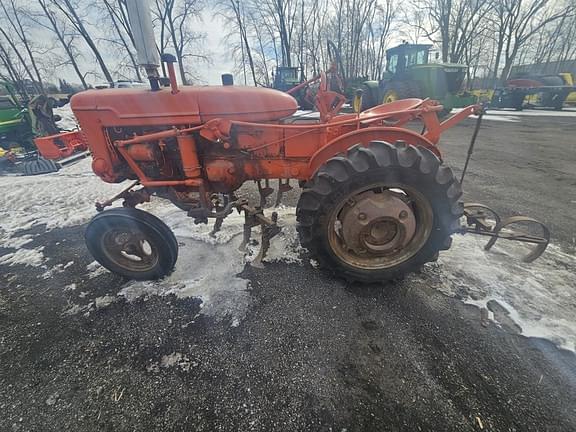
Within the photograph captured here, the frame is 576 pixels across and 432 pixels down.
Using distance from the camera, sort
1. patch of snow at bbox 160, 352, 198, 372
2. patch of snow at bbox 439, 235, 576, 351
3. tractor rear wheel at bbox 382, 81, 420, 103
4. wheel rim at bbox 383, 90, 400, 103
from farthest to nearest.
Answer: wheel rim at bbox 383, 90, 400, 103 < tractor rear wheel at bbox 382, 81, 420, 103 < patch of snow at bbox 439, 235, 576, 351 < patch of snow at bbox 160, 352, 198, 372

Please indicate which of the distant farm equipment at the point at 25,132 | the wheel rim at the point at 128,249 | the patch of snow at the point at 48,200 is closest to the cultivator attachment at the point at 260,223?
the wheel rim at the point at 128,249

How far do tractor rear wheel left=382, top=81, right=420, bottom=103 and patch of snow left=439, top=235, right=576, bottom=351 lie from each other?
12029 millimetres

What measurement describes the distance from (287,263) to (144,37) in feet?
7.41

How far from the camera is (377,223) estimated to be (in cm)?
227

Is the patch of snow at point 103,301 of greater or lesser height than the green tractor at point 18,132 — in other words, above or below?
below

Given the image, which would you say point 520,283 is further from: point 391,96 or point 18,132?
point 391,96

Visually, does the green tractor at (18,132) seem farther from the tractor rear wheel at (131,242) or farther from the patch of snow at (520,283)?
the patch of snow at (520,283)

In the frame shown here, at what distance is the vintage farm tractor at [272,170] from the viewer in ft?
6.83

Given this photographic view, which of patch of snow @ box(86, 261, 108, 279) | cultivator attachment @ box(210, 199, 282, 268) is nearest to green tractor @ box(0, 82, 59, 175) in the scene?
patch of snow @ box(86, 261, 108, 279)

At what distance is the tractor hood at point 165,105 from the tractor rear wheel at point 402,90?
42.1ft

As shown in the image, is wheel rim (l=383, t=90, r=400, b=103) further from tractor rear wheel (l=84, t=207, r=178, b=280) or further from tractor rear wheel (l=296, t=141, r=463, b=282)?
tractor rear wheel (l=84, t=207, r=178, b=280)

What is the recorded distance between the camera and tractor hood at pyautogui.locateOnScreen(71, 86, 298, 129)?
88.6 inches

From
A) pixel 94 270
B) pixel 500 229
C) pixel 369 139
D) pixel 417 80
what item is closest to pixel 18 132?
pixel 94 270

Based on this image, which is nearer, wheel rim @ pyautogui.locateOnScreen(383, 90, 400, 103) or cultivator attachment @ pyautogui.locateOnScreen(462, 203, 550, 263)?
cultivator attachment @ pyautogui.locateOnScreen(462, 203, 550, 263)
